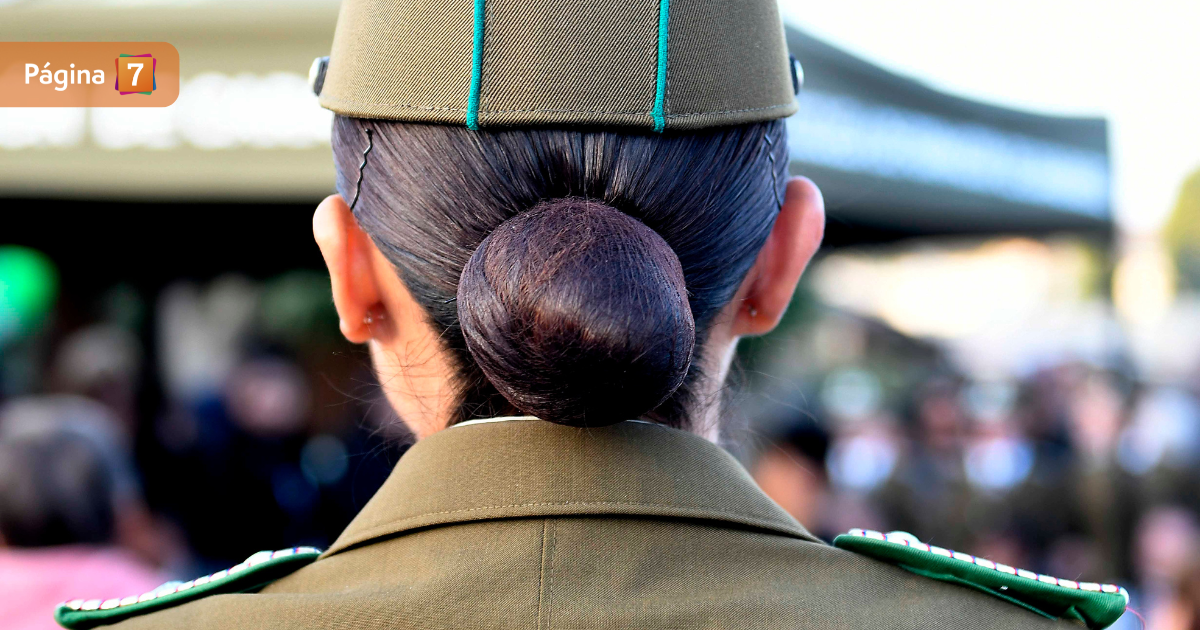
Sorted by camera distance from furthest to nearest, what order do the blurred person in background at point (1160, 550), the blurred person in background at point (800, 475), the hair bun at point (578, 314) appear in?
1. the blurred person in background at point (1160, 550)
2. the blurred person in background at point (800, 475)
3. the hair bun at point (578, 314)

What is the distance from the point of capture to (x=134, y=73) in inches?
88.9

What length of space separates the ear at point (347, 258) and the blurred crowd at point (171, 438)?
1.75 meters

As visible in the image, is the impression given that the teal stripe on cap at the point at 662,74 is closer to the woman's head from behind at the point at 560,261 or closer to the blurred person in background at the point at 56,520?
the woman's head from behind at the point at 560,261

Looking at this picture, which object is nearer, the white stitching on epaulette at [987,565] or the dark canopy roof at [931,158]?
the white stitching on epaulette at [987,565]

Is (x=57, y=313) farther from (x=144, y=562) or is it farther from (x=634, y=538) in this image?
(x=634, y=538)

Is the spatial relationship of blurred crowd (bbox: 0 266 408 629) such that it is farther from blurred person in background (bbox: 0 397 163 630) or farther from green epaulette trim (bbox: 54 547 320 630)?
green epaulette trim (bbox: 54 547 320 630)

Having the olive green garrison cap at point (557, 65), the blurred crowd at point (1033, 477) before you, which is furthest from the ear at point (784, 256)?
the blurred crowd at point (1033, 477)

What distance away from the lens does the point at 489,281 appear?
2.64ft

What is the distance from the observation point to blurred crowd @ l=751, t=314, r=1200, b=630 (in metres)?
4.36

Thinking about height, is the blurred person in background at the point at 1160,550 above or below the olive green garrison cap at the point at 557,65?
below

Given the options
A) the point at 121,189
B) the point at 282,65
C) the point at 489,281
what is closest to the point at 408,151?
the point at 489,281

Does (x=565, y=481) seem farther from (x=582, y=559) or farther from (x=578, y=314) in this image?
(x=578, y=314)

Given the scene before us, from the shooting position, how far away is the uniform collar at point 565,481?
34.7 inches

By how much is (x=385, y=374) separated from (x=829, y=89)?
3011mm
